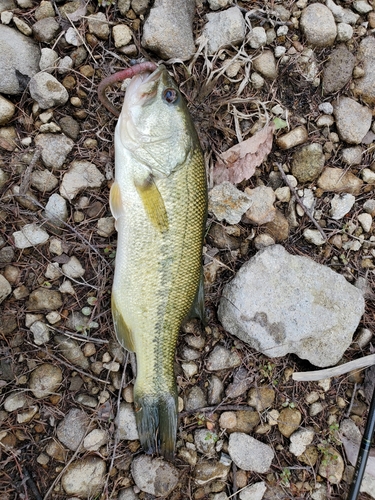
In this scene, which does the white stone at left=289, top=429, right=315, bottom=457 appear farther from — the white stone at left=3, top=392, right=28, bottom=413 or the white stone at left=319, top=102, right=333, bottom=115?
the white stone at left=319, top=102, right=333, bottom=115

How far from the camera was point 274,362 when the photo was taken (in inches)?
135

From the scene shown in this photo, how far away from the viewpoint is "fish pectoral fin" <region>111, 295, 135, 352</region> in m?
2.95

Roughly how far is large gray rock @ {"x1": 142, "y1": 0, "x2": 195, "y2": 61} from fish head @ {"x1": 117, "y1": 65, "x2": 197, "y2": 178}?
481 millimetres

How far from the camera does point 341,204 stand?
11.6ft

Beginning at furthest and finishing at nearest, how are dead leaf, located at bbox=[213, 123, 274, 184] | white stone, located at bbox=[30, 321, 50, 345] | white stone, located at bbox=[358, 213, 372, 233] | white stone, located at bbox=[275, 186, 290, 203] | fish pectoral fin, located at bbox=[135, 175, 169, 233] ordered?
white stone, located at bbox=[358, 213, 372, 233] → white stone, located at bbox=[275, 186, 290, 203] → dead leaf, located at bbox=[213, 123, 274, 184] → white stone, located at bbox=[30, 321, 50, 345] → fish pectoral fin, located at bbox=[135, 175, 169, 233]

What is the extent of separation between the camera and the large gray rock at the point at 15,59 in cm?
300

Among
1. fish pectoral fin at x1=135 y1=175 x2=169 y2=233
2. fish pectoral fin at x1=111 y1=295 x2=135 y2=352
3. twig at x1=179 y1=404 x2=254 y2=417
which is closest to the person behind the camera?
fish pectoral fin at x1=135 y1=175 x2=169 y2=233

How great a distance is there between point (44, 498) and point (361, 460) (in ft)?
7.78

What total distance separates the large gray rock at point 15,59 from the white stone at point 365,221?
2.83 metres

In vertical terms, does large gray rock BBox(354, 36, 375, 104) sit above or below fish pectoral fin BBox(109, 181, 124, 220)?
above

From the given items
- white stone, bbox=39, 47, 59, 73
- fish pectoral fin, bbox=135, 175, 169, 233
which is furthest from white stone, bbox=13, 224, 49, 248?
white stone, bbox=39, 47, 59, 73

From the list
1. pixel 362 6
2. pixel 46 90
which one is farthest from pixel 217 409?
pixel 362 6

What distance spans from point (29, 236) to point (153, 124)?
1217 millimetres

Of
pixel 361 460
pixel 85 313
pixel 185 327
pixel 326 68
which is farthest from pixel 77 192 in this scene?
pixel 361 460
